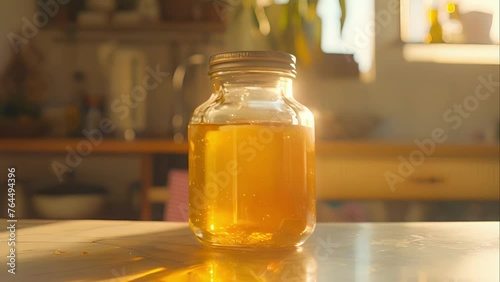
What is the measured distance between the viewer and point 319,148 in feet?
6.25

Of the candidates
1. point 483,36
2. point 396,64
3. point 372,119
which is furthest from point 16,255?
point 483,36

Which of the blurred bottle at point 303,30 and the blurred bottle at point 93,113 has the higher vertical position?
the blurred bottle at point 303,30

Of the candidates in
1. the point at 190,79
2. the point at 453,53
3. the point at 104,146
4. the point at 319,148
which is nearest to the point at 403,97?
the point at 453,53

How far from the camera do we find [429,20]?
7.99ft

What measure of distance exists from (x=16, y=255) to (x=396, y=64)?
2.17m

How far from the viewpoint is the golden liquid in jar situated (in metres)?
0.51

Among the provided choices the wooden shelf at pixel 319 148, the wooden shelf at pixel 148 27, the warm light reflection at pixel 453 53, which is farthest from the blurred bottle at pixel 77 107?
the warm light reflection at pixel 453 53

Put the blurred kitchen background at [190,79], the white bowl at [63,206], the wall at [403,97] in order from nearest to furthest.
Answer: the white bowl at [63,206] < the blurred kitchen background at [190,79] < the wall at [403,97]

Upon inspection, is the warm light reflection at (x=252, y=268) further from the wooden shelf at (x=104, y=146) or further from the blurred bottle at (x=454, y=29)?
the blurred bottle at (x=454, y=29)

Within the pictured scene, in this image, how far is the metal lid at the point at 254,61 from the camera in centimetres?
51

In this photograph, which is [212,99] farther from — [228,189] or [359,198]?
[359,198]

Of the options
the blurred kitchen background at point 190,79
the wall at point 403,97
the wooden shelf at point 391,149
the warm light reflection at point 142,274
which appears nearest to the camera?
the warm light reflection at point 142,274

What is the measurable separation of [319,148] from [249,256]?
145 centimetres

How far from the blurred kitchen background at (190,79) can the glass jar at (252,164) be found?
1.62 m
